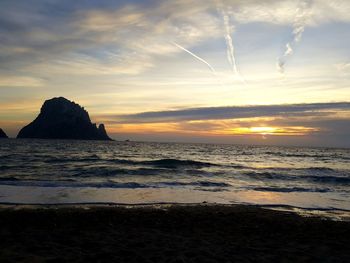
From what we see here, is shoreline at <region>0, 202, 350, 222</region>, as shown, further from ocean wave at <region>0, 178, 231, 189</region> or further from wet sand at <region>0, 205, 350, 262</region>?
ocean wave at <region>0, 178, 231, 189</region>

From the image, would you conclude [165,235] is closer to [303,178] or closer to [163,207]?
[163,207]

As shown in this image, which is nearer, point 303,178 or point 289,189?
point 289,189

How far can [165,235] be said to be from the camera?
32.0 ft

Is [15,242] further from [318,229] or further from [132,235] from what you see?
[318,229]

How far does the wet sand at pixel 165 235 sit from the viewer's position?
7.83 metres

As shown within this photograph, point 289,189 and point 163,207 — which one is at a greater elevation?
point 163,207

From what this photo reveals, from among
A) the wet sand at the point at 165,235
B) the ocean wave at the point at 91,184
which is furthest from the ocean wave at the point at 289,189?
the wet sand at the point at 165,235

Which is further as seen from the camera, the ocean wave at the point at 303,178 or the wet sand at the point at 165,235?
the ocean wave at the point at 303,178

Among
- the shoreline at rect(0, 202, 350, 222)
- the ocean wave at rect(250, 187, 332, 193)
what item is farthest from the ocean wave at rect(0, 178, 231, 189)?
the shoreline at rect(0, 202, 350, 222)

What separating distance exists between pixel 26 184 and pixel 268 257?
16957 millimetres

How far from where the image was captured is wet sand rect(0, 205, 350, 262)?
7.83 metres

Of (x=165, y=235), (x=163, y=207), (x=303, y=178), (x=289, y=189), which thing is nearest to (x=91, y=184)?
(x=163, y=207)

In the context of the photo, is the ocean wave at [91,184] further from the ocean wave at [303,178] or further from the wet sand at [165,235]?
the ocean wave at [303,178]

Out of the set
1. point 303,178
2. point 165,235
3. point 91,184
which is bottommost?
point 303,178
